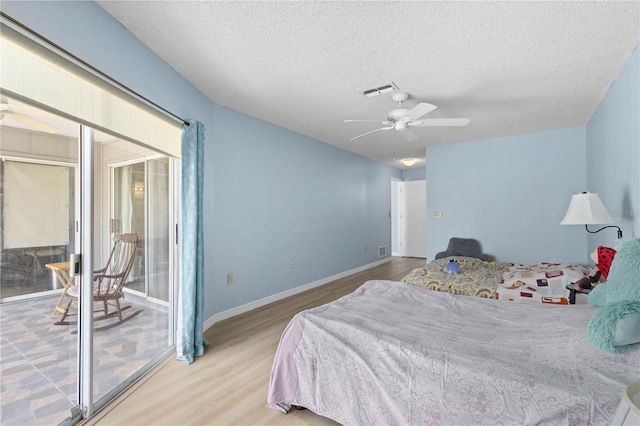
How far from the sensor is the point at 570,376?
1.31 metres

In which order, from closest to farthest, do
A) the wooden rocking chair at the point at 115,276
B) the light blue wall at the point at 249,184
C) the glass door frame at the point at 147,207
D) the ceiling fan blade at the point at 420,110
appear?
the light blue wall at the point at 249,184, the wooden rocking chair at the point at 115,276, the glass door frame at the point at 147,207, the ceiling fan blade at the point at 420,110

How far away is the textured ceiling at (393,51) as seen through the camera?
5.99 ft

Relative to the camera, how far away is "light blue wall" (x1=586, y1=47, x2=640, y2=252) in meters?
2.20

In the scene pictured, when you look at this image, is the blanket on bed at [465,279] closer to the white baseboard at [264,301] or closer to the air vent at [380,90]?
the white baseboard at [264,301]

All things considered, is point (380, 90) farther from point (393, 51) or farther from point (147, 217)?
point (147, 217)

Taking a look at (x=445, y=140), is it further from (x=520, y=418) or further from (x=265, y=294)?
(x=520, y=418)

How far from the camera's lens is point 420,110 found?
270cm

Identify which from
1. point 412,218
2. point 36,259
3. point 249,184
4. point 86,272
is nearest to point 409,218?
point 412,218

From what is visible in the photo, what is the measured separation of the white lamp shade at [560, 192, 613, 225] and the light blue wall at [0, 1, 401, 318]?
11.0 feet

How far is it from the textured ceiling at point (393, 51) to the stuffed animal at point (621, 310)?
4.82ft

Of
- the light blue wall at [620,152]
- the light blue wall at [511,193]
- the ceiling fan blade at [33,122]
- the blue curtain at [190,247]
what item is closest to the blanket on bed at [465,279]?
the light blue wall at [511,193]

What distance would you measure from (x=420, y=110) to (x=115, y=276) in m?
2.88

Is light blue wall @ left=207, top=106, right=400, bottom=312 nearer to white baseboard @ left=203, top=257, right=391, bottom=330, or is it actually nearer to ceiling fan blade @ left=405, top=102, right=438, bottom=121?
white baseboard @ left=203, top=257, right=391, bottom=330

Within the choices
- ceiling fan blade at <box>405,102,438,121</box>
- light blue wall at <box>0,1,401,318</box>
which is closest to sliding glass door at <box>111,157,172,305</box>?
light blue wall at <box>0,1,401,318</box>
